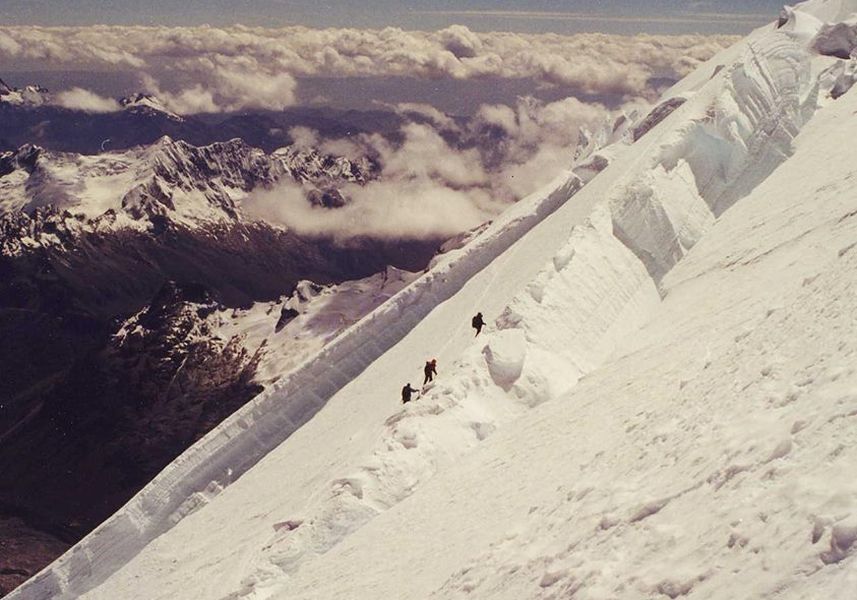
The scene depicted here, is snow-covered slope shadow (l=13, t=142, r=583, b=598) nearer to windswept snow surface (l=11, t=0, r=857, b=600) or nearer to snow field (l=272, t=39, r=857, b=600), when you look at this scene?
windswept snow surface (l=11, t=0, r=857, b=600)

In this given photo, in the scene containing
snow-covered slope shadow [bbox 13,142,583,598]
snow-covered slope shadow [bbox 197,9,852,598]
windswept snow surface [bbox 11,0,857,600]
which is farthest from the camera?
snow-covered slope shadow [bbox 13,142,583,598]

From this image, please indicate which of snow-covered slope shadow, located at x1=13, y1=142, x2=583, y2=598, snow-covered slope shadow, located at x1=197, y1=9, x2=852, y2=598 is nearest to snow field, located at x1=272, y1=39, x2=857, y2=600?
snow-covered slope shadow, located at x1=197, y1=9, x2=852, y2=598

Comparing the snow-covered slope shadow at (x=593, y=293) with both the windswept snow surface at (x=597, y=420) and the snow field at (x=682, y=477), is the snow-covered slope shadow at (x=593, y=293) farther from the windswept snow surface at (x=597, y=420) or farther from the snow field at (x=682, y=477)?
the snow field at (x=682, y=477)

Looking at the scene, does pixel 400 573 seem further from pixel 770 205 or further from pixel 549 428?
pixel 770 205

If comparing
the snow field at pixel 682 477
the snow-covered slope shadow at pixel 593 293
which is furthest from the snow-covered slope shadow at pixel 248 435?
the snow field at pixel 682 477

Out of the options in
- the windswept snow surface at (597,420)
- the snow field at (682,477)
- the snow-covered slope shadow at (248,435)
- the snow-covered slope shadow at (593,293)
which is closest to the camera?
the snow field at (682,477)

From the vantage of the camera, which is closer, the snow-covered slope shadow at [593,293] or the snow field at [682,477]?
the snow field at [682,477]

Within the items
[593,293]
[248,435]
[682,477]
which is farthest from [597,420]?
[248,435]

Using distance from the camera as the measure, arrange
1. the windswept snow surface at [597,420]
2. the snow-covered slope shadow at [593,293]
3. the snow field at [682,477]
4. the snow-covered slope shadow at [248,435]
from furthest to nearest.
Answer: the snow-covered slope shadow at [248,435], the snow-covered slope shadow at [593,293], the windswept snow surface at [597,420], the snow field at [682,477]

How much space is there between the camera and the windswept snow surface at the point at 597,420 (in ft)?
33.0

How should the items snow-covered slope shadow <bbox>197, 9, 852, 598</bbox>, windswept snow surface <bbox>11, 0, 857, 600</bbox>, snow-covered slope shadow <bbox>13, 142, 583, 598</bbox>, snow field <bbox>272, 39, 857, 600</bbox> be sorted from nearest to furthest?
snow field <bbox>272, 39, 857, 600</bbox> → windswept snow surface <bbox>11, 0, 857, 600</bbox> → snow-covered slope shadow <bbox>197, 9, 852, 598</bbox> → snow-covered slope shadow <bbox>13, 142, 583, 598</bbox>

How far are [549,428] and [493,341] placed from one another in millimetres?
8276

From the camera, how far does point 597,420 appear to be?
17984mm

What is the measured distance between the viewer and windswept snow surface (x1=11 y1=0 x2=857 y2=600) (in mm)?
10070
